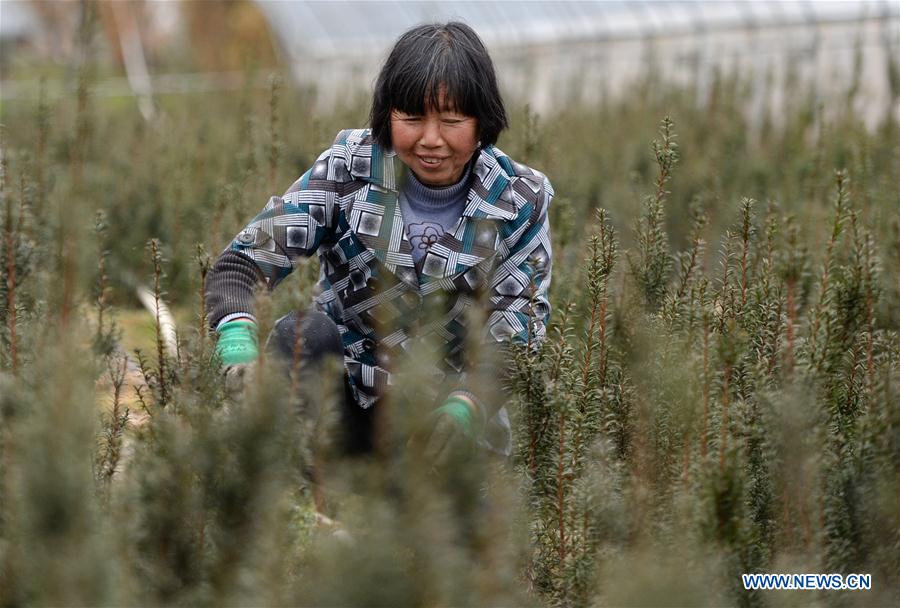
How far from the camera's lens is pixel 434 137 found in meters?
2.62

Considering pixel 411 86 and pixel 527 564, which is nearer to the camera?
pixel 527 564

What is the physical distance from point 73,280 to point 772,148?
5.16m

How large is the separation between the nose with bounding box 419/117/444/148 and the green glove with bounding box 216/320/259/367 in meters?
0.60

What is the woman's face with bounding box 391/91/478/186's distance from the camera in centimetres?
262

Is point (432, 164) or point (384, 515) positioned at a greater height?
point (432, 164)

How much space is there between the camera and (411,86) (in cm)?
259

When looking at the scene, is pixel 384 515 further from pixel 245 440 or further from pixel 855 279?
pixel 855 279

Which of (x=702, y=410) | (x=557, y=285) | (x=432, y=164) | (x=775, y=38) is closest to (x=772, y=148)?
(x=557, y=285)

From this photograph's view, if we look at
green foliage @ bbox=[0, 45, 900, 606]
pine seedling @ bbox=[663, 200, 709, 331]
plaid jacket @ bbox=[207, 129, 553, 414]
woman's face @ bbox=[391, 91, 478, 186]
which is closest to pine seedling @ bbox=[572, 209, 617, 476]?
green foliage @ bbox=[0, 45, 900, 606]

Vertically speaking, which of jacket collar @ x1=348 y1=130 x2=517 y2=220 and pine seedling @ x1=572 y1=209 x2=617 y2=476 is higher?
jacket collar @ x1=348 y1=130 x2=517 y2=220

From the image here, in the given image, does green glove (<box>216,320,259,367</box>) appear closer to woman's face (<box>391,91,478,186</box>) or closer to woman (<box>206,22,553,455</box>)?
woman (<box>206,22,553,455</box>)

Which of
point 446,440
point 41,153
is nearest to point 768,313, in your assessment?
point 446,440

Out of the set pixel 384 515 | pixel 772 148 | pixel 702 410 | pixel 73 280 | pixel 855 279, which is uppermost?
pixel 772 148

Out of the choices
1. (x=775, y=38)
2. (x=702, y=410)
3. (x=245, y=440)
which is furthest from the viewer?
(x=775, y=38)
